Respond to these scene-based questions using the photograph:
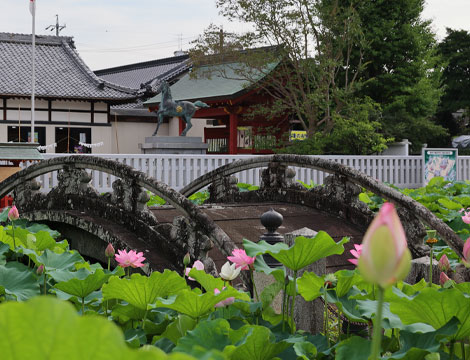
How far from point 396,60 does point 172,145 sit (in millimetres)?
8960

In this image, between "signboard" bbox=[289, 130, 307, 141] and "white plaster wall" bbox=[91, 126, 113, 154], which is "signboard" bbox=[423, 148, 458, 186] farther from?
"white plaster wall" bbox=[91, 126, 113, 154]

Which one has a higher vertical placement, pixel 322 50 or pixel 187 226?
pixel 322 50

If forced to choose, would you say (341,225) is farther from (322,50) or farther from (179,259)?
(322,50)

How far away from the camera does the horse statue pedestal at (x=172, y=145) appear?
14602 mm

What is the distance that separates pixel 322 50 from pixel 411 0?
3732mm

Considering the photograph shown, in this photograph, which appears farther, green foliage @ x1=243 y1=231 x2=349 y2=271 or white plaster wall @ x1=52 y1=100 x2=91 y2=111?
white plaster wall @ x1=52 y1=100 x2=91 y2=111

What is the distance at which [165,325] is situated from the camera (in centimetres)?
199

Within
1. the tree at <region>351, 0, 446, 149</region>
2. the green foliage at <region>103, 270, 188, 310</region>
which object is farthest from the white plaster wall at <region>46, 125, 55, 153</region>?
the green foliage at <region>103, 270, 188, 310</region>

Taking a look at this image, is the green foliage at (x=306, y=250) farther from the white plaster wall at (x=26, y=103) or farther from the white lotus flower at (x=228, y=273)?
the white plaster wall at (x=26, y=103)

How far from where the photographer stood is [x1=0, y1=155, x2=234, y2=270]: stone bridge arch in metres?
4.42

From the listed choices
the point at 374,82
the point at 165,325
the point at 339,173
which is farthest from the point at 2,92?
the point at 165,325

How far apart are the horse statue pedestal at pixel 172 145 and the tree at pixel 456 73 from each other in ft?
58.0

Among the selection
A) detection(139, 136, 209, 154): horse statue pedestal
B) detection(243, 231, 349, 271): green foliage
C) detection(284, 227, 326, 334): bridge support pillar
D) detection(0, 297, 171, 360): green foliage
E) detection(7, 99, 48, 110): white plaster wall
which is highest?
detection(7, 99, 48, 110): white plaster wall

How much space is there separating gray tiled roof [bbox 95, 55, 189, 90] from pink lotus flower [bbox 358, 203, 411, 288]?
2879 cm
